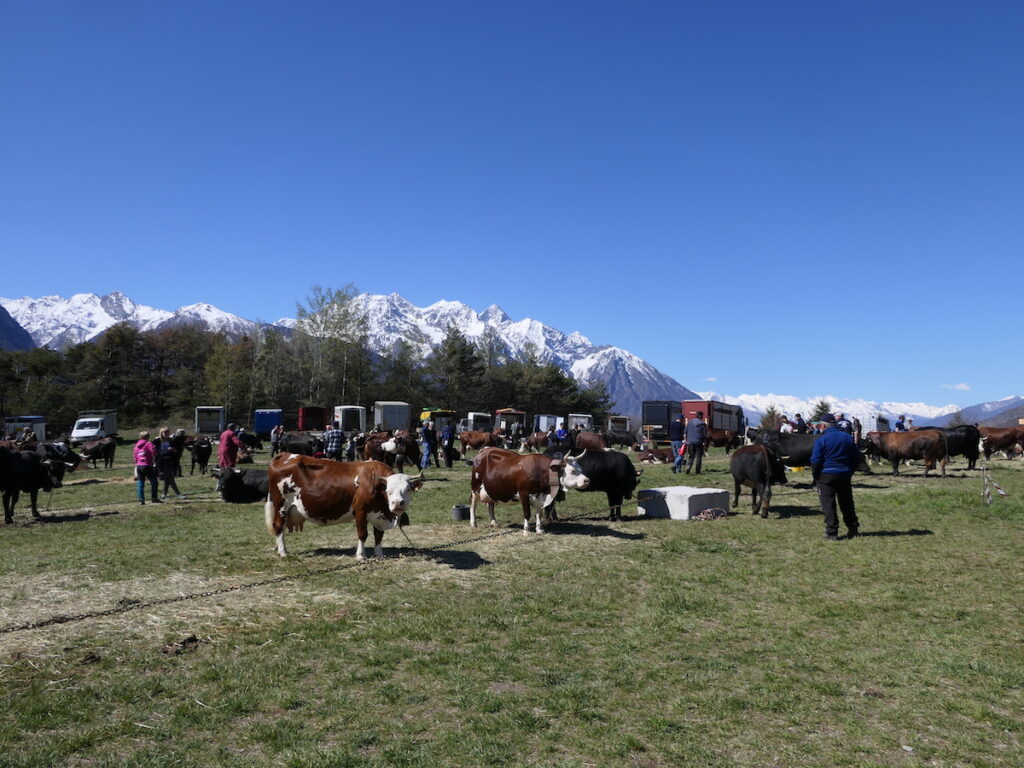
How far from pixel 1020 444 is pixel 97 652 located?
3621 cm

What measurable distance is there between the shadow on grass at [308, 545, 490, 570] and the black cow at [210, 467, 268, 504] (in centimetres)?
792

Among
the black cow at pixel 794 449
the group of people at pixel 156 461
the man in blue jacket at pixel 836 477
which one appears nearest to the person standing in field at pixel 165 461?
the group of people at pixel 156 461

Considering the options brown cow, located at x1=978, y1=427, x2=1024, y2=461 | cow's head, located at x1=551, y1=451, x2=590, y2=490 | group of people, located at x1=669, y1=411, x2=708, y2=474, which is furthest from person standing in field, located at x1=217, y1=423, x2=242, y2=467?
brown cow, located at x1=978, y1=427, x2=1024, y2=461

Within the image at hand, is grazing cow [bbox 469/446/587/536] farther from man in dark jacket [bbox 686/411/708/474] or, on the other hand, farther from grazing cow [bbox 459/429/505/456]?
grazing cow [bbox 459/429/505/456]

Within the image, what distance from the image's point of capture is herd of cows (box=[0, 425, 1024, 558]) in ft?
32.7

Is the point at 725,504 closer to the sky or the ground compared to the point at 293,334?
closer to the ground

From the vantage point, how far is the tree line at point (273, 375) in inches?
2623

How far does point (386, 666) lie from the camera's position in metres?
5.89

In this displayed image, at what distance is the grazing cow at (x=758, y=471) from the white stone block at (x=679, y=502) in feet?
2.07

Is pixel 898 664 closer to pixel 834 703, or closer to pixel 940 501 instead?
pixel 834 703

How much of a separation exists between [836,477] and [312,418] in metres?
49.4

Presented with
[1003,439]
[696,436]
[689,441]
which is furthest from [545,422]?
[696,436]

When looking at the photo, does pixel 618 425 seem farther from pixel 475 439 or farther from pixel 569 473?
pixel 569 473

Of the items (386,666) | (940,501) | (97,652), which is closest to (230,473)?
(97,652)
